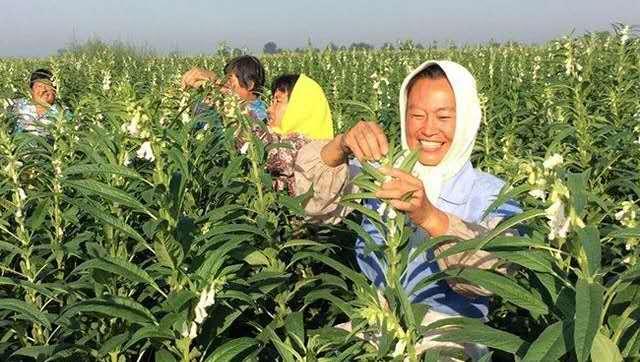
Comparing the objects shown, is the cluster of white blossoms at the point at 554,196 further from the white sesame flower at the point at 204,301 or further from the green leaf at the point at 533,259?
the white sesame flower at the point at 204,301

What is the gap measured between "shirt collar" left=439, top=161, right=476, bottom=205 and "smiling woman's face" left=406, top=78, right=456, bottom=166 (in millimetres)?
97

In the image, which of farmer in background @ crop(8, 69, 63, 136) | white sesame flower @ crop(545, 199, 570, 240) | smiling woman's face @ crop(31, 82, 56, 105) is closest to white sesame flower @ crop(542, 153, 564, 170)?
white sesame flower @ crop(545, 199, 570, 240)

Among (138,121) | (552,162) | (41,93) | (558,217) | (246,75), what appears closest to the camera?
(558,217)

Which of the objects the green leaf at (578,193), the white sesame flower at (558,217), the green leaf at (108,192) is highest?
the green leaf at (578,193)

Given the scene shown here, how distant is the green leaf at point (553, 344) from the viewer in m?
1.80

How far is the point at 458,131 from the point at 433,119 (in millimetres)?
108

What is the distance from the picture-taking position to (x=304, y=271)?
3.99 m

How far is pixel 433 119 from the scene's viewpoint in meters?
3.03

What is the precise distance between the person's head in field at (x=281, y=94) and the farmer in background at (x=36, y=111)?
1.57 m

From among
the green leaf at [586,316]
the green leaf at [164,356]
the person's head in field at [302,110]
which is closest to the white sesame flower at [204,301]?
the green leaf at [164,356]

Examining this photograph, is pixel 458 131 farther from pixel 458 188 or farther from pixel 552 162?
pixel 552 162

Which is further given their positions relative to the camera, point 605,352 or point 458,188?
point 458,188

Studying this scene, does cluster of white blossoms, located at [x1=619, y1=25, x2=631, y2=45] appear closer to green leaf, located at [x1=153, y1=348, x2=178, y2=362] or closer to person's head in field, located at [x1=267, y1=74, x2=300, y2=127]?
person's head in field, located at [x1=267, y1=74, x2=300, y2=127]

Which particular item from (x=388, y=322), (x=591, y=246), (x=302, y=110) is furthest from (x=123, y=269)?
(x=302, y=110)
